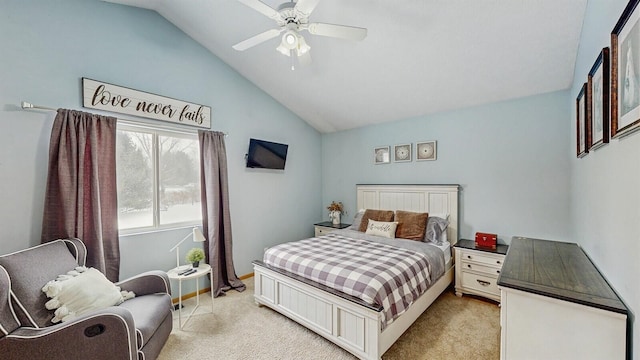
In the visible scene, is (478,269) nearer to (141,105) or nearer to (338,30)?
(338,30)

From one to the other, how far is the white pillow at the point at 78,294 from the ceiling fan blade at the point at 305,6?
98.6 inches

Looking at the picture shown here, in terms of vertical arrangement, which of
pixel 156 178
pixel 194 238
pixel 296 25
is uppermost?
pixel 296 25

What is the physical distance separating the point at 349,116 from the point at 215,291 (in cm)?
328

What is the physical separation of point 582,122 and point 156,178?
4237 mm

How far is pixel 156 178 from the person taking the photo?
2969 millimetres

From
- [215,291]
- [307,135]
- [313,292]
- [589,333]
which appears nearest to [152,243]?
[215,291]

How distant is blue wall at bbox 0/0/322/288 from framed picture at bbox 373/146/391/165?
1.42 metres

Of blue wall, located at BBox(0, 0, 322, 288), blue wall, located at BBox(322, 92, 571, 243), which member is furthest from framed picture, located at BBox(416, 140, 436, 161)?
blue wall, located at BBox(0, 0, 322, 288)

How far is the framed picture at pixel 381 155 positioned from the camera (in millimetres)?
4176

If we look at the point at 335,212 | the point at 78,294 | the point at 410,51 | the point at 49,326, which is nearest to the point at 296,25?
the point at 410,51

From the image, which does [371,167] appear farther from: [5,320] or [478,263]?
[5,320]

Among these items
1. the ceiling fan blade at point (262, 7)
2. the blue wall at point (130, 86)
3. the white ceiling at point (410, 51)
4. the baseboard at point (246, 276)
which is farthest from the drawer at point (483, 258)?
the ceiling fan blade at point (262, 7)

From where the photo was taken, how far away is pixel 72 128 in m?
2.28

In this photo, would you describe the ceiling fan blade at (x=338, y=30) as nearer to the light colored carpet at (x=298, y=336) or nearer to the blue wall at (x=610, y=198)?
the blue wall at (x=610, y=198)
